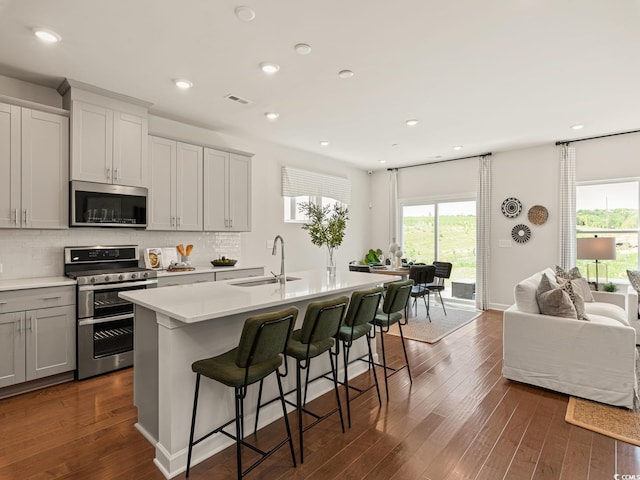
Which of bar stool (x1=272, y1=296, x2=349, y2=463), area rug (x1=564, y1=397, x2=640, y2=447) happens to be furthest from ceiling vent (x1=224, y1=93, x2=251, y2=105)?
area rug (x1=564, y1=397, x2=640, y2=447)

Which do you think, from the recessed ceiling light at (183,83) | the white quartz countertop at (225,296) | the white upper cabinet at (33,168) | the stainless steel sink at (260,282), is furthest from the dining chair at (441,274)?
the white upper cabinet at (33,168)

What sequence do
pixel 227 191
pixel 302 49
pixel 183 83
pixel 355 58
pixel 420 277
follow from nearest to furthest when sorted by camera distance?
pixel 302 49
pixel 355 58
pixel 183 83
pixel 227 191
pixel 420 277

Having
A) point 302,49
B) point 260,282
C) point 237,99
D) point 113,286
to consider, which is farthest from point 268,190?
point 302,49

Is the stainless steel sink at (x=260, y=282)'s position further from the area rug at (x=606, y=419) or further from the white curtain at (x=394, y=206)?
the white curtain at (x=394, y=206)

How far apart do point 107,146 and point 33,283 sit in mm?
1501

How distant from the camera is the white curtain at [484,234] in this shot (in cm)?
629

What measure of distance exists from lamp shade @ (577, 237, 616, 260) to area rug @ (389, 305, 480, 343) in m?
1.84

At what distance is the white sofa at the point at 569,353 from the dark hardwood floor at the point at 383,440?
157mm

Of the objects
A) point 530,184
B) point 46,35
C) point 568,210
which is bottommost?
point 568,210

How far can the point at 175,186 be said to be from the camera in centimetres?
428

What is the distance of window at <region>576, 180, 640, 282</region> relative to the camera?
511 centimetres

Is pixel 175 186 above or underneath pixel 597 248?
above

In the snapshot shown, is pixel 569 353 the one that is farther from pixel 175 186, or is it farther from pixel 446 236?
pixel 175 186

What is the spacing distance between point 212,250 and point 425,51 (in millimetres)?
3663
